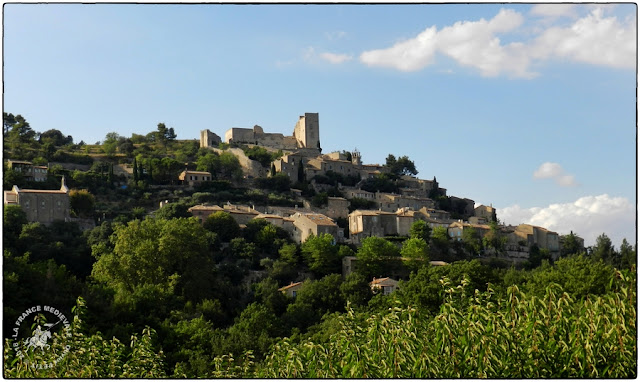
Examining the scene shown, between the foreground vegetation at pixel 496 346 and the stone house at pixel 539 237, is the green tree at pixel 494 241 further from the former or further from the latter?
the foreground vegetation at pixel 496 346

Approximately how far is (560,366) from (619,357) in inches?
33.7

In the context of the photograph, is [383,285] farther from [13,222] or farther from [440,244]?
[13,222]

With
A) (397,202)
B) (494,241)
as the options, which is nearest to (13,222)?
(494,241)

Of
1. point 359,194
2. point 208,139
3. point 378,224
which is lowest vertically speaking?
point 378,224

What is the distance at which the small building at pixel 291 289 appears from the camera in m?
39.3

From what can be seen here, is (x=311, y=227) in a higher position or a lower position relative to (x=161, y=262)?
higher

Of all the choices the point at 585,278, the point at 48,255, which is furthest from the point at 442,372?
the point at 48,255

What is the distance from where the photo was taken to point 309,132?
78625mm

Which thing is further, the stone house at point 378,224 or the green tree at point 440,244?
the stone house at point 378,224

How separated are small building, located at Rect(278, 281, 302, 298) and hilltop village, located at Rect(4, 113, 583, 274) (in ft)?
14.4

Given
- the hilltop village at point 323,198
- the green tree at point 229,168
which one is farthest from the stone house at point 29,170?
the green tree at point 229,168

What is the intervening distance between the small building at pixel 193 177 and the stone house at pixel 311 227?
1152 cm

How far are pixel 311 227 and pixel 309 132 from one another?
30469mm

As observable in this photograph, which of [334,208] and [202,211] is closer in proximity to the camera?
[202,211]
